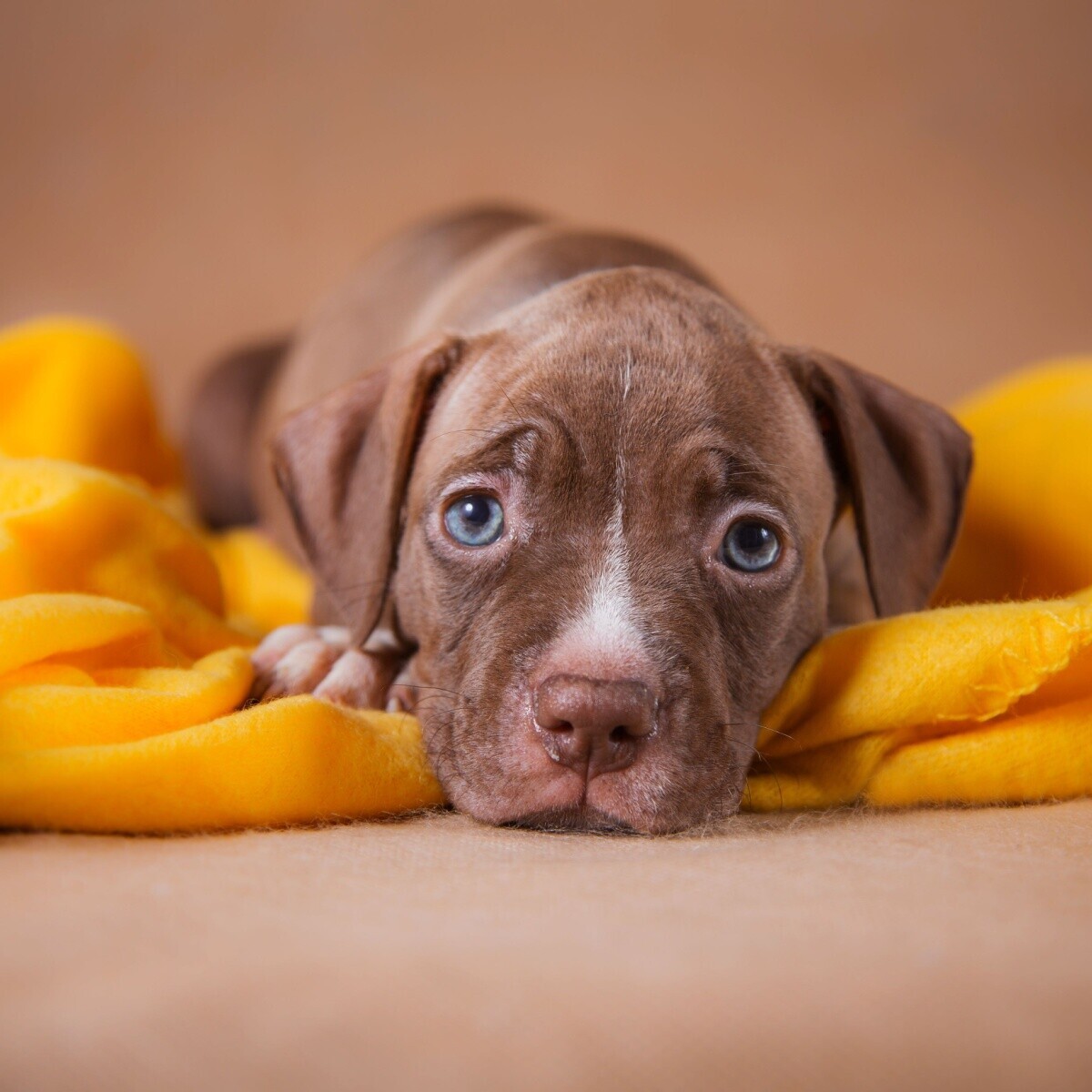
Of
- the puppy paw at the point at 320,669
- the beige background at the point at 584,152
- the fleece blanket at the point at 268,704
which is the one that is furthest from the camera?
the beige background at the point at 584,152

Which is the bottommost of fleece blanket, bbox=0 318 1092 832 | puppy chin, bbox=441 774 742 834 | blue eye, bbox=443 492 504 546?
puppy chin, bbox=441 774 742 834

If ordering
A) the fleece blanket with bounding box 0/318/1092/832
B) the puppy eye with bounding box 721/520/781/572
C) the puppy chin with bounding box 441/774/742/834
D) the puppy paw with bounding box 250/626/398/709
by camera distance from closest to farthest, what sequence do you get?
1. the fleece blanket with bounding box 0/318/1092/832
2. the puppy chin with bounding box 441/774/742/834
3. the puppy eye with bounding box 721/520/781/572
4. the puppy paw with bounding box 250/626/398/709

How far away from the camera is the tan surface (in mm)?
1250

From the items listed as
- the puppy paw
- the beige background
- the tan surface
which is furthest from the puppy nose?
the beige background

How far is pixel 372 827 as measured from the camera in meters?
2.21

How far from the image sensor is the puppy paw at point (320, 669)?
2.77 m

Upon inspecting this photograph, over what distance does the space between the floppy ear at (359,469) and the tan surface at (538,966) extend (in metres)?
0.99

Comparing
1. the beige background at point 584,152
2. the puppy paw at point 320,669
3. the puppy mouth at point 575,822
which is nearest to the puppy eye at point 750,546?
the puppy mouth at point 575,822

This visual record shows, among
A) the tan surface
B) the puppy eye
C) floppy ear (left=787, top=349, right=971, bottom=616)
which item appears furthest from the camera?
floppy ear (left=787, top=349, right=971, bottom=616)

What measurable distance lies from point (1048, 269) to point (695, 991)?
5760 mm

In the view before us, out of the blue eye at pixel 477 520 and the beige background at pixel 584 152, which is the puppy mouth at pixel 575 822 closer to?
the blue eye at pixel 477 520

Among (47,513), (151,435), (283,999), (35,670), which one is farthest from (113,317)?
(283,999)

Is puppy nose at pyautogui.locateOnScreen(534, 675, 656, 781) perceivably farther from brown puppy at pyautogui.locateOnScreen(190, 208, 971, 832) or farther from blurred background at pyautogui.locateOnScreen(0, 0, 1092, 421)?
blurred background at pyautogui.locateOnScreen(0, 0, 1092, 421)

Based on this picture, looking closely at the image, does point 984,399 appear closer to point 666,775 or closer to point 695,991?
point 666,775
